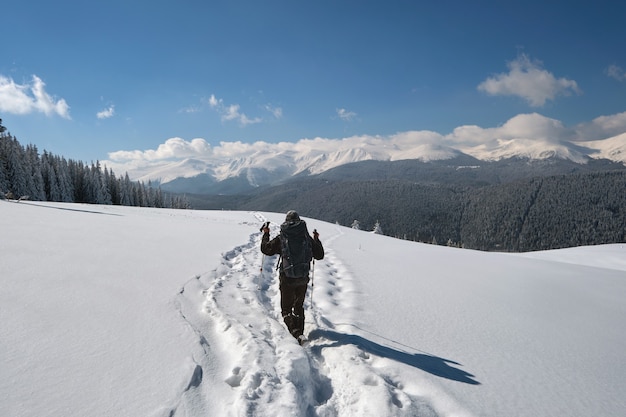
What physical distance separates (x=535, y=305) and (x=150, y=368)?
30.4ft

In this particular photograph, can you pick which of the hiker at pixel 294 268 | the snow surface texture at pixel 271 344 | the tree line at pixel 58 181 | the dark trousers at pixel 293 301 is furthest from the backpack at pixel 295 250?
the tree line at pixel 58 181

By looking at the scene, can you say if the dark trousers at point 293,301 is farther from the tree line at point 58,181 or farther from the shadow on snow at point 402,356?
the tree line at point 58,181

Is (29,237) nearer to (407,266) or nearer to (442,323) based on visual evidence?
(442,323)

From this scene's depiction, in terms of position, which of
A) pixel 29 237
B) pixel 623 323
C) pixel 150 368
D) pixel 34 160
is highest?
pixel 34 160

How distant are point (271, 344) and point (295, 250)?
1.79m

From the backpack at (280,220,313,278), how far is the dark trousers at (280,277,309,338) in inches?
7.5

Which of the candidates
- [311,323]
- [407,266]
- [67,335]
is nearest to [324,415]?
[311,323]

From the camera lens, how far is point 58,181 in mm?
59406

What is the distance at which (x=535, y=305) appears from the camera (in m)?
8.65

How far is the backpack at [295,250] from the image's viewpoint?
6316 mm

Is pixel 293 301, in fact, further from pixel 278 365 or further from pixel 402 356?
pixel 402 356

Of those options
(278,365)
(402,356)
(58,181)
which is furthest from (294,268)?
(58,181)

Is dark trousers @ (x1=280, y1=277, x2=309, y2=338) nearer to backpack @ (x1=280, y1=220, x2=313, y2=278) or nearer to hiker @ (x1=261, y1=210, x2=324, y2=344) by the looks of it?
hiker @ (x1=261, y1=210, x2=324, y2=344)

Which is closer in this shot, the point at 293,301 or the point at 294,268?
the point at 294,268
